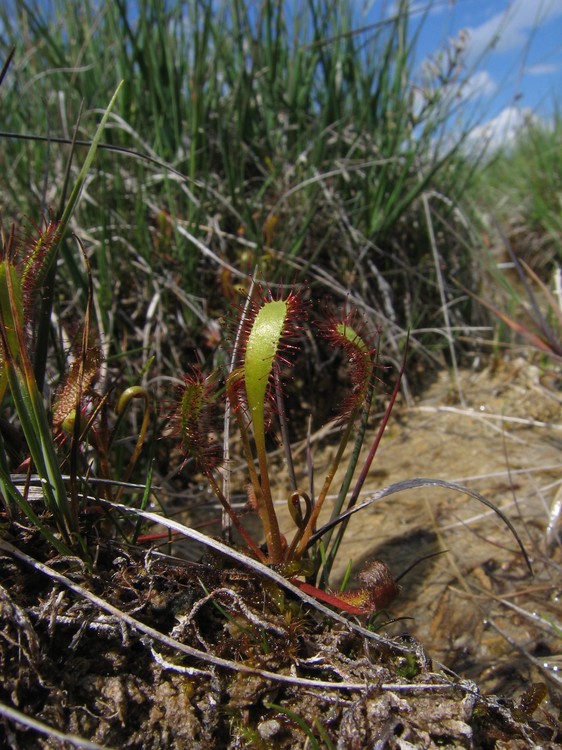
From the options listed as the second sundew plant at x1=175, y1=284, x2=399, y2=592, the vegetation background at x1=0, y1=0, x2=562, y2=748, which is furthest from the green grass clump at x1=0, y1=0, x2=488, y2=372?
the second sundew plant at x1=175, y1=284, x2=399, y2=592

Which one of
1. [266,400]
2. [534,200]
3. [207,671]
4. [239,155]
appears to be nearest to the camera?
[207,671]

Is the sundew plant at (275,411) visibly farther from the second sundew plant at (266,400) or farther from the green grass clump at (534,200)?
the green grass clump at (534,200)

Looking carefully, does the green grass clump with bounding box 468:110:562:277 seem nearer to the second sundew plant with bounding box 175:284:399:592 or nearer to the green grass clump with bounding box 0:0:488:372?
the green grass clump with bounding box 0:0:488:372

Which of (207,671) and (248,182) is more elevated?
(248,182)

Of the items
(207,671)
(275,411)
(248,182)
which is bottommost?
(207,671)

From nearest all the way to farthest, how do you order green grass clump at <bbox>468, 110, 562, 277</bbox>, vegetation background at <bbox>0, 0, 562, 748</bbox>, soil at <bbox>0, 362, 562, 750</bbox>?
1. soil at <bbox>0, 362, 562, 750</bbox>
2. vegetation background at <bbox>0, 0, 562, 748</bbox>
3. green grass clump at <bbox>468, 110, 562, 277</bbox>

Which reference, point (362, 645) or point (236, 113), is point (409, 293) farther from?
point (362, 645)

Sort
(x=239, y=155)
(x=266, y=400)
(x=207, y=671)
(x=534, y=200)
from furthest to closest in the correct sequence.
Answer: (x=534, y=200) < (x=239, y=155) < (x=266, y=400) < (x=207, y=671)

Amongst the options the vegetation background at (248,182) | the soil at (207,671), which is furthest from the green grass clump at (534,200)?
the soil at (207,671)

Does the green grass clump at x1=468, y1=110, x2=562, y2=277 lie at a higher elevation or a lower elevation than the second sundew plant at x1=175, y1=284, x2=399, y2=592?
higher

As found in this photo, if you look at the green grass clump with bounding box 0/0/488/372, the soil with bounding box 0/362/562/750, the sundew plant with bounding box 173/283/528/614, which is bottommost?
the soil with bounding box 0/362/562/750

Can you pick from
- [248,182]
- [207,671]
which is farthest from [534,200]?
[207,671]

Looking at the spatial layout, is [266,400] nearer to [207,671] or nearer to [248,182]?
[207,671]
